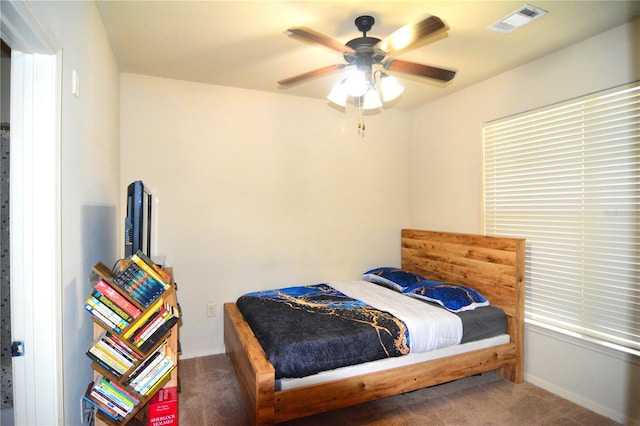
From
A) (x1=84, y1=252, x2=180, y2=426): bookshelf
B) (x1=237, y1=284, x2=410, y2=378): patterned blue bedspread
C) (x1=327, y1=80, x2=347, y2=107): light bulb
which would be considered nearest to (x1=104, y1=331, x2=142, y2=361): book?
(x1=84, y1=252, x2=180, y2=426): bookshelf

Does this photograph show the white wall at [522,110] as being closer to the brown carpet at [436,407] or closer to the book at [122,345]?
the brown carpet at [436,407]

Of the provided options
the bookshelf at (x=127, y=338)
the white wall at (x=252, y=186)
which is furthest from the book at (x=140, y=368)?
the white wall at (x=252, y=186)

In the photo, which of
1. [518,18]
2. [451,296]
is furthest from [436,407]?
[518,18]

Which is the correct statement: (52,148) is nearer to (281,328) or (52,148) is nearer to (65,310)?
(65,310)

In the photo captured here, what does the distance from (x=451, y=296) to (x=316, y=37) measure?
7.22 feet

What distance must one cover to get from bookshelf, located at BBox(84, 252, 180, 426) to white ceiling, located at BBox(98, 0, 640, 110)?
1.53m

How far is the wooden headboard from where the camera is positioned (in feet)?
8.97

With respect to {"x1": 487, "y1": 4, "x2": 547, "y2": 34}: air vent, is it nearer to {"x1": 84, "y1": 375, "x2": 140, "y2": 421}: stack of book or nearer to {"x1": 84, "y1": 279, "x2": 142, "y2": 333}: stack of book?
{"x1": 84, "y1": 279, "x2": 142, "y2": 333}: stack of book

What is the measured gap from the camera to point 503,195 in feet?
9.97

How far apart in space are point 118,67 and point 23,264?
2.22 meters

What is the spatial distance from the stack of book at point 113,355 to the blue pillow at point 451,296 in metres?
2.21

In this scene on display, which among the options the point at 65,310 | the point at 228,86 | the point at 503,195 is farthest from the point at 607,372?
the point at 228,86

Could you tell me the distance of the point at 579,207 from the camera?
8.04 feet

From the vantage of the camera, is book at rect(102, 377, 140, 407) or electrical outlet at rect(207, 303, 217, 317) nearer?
book at rect(102, 377, 140, 407)
